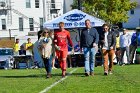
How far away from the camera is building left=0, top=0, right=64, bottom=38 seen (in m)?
64.0

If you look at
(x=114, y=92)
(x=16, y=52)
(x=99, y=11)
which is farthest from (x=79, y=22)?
(x=99, y=11)

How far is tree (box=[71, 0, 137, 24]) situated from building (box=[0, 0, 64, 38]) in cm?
747

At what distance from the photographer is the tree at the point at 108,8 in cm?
5741

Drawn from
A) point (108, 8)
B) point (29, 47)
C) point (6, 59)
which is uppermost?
point (108, 8)

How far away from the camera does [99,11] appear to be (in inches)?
2280

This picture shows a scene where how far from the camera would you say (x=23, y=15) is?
65.0 m

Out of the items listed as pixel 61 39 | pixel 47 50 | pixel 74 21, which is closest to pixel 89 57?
pixel 61 39

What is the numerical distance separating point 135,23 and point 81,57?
56853 mm

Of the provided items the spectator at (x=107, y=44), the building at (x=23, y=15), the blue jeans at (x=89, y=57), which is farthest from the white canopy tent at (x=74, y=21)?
the building at (x=23, y=15)

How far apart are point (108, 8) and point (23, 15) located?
1223cm

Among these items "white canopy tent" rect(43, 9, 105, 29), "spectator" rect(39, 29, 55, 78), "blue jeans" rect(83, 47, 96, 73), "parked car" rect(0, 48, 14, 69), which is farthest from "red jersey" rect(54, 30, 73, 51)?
"parked car" rect(0, 48, 14, 69)

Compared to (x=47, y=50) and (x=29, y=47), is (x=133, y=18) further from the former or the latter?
(x=47, y=50)

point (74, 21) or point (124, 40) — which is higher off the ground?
point (74, 21)

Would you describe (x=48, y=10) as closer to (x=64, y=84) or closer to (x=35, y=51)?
(x=35, y=51)
